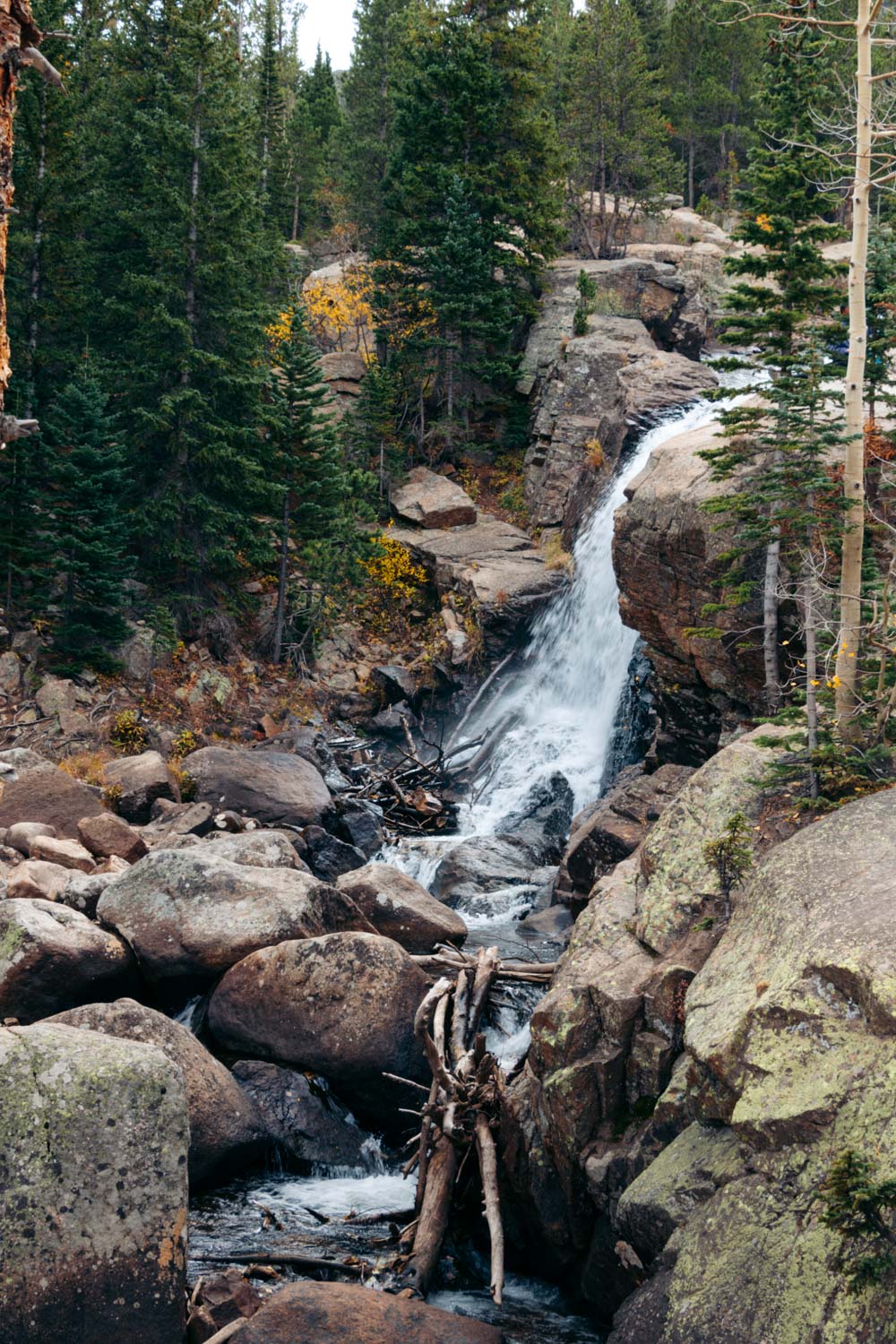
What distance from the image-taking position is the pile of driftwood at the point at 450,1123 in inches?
372

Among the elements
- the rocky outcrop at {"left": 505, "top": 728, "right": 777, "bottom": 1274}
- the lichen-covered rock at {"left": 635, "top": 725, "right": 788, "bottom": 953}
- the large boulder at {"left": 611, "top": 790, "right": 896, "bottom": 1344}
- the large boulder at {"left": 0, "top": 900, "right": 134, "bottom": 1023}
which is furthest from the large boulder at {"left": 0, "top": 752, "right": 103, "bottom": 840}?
the large boulder at {"left": 611, "top": 790, "right": 896, "bottom": 1344}

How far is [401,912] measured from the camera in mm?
15109

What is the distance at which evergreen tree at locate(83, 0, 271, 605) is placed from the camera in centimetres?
2734

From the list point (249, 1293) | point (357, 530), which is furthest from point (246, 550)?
point (249, 1293)

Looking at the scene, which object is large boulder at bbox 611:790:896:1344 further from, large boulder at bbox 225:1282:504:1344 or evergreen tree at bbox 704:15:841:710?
evergreen tree at bbox 704:15:841:710

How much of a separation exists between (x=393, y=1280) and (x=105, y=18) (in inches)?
1806

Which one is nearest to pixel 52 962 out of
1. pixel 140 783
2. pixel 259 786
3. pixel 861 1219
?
pixel 259 786

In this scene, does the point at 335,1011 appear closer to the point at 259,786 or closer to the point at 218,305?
the point at 259,786

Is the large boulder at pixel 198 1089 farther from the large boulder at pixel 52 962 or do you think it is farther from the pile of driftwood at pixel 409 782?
the pile of driftwood at pixel 409 782

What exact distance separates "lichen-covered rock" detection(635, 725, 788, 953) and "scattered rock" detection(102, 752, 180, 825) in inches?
501

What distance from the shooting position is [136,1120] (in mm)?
8133

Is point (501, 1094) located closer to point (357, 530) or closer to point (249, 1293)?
point (249, 1293)

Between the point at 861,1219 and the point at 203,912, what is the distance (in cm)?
912

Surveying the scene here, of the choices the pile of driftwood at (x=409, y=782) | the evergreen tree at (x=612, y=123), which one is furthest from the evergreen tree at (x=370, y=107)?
the pile of driftwood at (x=409, y=782)
